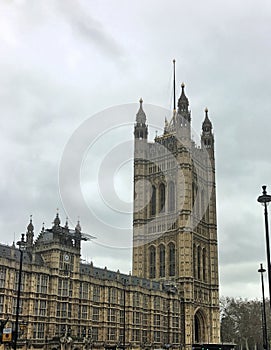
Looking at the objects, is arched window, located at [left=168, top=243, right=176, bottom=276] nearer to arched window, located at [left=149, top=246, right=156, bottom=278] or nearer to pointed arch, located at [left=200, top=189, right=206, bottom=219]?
arched window, located at [left=149, top=246, right=156, bottom=278]

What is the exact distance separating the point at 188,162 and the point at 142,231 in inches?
877

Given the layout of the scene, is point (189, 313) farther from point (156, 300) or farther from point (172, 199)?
point (172, 199)

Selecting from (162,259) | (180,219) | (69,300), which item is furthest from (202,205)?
(69,300)

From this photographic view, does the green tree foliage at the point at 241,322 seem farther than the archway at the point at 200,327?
Yes

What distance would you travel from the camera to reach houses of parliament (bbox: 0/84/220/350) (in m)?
82.1

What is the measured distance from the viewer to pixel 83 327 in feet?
297

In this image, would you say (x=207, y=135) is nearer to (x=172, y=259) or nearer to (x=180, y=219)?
(x=180, y=219)

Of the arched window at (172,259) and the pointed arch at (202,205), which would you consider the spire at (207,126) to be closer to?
the pointed arch at (202,205)

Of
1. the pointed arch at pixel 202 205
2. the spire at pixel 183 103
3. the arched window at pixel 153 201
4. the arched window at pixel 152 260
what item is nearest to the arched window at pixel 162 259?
the arched window at pixel 152 260

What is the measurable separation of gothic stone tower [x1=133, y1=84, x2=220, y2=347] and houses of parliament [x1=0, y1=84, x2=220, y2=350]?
0.26 m

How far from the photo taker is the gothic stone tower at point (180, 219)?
12850cm

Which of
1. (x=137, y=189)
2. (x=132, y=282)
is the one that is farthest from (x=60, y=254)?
(x=137, y=189)

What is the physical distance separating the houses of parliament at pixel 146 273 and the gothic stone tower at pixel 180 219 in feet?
0.86

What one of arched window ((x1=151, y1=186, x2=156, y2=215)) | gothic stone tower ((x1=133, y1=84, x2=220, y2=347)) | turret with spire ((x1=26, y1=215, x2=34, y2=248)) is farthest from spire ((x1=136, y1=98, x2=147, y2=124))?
turret with spire ((x1=26, y1=215, x2=34, y2=248))
